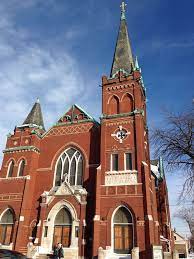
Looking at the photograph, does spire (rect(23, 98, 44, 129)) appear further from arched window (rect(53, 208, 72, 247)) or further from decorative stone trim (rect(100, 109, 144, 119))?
arched window (rect(53, 208, 72, 247))

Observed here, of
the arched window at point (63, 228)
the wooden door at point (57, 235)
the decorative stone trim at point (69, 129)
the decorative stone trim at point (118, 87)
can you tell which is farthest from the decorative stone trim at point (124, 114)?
the wooden door at point (57, 235)

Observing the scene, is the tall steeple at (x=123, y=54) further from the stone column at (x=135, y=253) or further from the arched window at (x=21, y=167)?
the stone column at (x=135, y=253)

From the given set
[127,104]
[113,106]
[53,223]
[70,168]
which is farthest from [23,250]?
[127,104]

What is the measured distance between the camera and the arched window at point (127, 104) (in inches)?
1157

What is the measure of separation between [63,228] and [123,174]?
298 inches

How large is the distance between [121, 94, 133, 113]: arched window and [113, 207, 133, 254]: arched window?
10.6 metres

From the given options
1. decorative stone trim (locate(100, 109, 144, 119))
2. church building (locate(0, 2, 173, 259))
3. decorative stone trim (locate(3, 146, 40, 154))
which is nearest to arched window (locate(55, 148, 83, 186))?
church building (locate(0, 2, 173, 259))

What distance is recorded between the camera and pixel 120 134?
2753cm

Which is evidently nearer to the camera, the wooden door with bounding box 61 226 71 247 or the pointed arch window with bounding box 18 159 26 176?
the wooden door with bounding box 61 226 71 247

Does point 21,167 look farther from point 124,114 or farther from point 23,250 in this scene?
point 124,114

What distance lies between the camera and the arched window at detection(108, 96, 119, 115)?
29.9 metres

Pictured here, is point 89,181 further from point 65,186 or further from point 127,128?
point 127,128

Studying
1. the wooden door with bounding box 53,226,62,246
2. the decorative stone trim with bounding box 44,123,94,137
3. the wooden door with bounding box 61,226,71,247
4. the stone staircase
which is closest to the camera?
the wooden door with bounding box 61,226,71,247

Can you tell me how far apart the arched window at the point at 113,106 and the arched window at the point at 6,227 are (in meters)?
15.0
